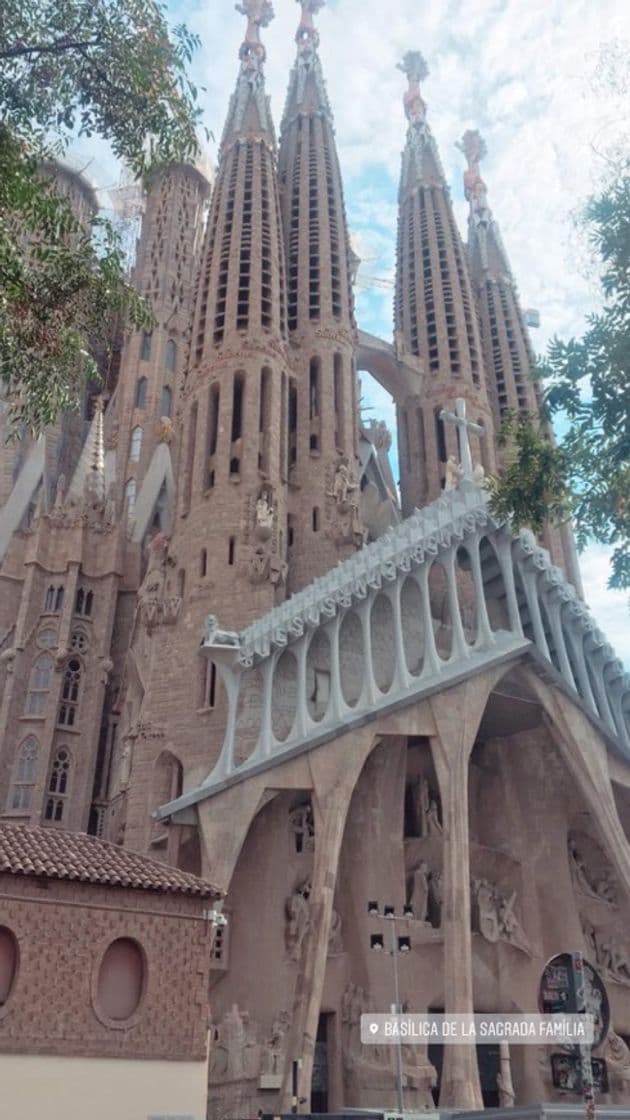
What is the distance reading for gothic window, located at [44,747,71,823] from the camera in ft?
105

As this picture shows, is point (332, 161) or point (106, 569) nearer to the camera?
point (106, 569)

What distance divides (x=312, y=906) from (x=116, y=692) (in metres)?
13.7

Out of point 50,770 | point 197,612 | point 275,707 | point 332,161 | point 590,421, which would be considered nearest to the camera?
point 590,421

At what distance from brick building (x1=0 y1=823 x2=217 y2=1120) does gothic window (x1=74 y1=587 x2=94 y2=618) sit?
Answer: 63.9 ft

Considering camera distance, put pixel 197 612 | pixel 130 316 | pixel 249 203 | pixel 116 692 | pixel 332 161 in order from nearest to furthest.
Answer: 1. pixel 130 316
2. pixel 197 612
3. pixel 116 692
4. pixel 249 203
5. pixel 332 161

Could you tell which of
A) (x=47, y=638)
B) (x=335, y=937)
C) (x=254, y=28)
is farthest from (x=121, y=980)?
(x=254, y=28)

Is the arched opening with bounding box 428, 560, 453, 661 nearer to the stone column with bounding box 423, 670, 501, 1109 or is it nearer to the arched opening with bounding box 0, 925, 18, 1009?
the stone column with bounding box 423, 670, 501, 1109

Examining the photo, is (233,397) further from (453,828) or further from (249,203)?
(453,828)

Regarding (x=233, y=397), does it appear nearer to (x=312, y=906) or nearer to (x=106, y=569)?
(x=106, y=569)

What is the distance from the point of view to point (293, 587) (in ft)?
108

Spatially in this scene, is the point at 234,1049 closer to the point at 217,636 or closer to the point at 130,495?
the point at 217,636

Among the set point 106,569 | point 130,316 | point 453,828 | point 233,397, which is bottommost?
point 453,828

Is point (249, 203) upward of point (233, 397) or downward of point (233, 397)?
upward

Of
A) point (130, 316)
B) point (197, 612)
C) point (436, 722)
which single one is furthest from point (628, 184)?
point (197, 612)
